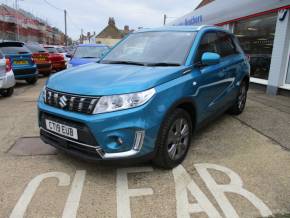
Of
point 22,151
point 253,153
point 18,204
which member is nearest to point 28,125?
point 22,151

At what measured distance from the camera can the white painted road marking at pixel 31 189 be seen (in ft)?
8.84

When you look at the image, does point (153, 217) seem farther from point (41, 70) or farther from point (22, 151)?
point (41, 70)

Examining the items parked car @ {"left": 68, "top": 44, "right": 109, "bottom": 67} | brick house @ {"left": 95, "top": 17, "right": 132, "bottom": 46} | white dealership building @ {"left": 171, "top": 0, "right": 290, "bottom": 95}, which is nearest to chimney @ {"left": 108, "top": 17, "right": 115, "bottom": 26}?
brick house @ {"left": 95, "top": 17, "right": 132, "bottom": 46}

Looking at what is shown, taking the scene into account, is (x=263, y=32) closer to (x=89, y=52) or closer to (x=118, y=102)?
(x=89, y=52)

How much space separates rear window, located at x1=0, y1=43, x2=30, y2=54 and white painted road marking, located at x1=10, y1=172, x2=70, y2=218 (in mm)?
7969

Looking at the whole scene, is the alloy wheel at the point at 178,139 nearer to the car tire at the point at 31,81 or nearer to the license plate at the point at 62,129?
the license plate at the point at 62,129

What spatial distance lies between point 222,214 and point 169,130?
1.05 m

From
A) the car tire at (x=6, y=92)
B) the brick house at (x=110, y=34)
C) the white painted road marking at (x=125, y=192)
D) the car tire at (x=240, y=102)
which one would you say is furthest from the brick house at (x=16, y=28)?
the white painted road marking at (x=125, y=192)

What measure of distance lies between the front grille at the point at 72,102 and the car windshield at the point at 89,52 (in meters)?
6.44

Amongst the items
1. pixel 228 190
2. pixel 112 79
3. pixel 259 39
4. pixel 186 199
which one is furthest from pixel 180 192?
pixel 259 39

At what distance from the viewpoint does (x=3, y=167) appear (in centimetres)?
357

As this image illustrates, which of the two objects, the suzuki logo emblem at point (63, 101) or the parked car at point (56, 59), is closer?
the suzuki logo emblem at point (63, 101)

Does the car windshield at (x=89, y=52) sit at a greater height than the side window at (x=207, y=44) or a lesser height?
lesser

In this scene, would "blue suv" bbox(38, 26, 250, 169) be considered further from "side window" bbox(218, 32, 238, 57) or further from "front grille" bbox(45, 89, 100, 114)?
"side window" bbox(218, 32, 238, 57)
